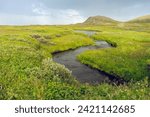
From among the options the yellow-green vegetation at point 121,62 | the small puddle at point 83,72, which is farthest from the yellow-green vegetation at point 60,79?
the small puddle at point 83,72

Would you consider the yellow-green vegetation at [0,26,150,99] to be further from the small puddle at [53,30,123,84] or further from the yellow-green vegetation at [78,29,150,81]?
the small puddle at [53,30,123,84]

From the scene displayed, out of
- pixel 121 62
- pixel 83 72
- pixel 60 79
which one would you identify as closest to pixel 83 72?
pixel 83 72

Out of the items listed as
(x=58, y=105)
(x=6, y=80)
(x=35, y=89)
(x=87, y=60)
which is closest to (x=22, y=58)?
(x=6, y=80)

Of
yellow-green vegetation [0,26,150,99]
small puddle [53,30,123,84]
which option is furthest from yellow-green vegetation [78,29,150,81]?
small puddle [53,30,123,84]

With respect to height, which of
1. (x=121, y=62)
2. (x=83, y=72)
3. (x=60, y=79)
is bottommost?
(x=83, y=72)

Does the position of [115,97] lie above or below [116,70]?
above

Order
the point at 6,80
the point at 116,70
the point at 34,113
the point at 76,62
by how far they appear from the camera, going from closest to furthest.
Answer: the point at 34,113 → the point at 6,80 → the point at 116,70 → the point at 76,62

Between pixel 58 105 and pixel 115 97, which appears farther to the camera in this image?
pixel 115 97

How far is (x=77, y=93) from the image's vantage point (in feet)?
62.5

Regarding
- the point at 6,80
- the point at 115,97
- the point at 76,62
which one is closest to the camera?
the point at 115,97

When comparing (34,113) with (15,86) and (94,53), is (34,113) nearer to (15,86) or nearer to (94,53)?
(15,86)

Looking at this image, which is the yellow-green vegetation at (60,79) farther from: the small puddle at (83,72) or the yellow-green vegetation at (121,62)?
the small puddle at (83,72)

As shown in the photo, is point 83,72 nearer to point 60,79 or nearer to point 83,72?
point 83,72

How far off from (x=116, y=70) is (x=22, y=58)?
12.6 meters
